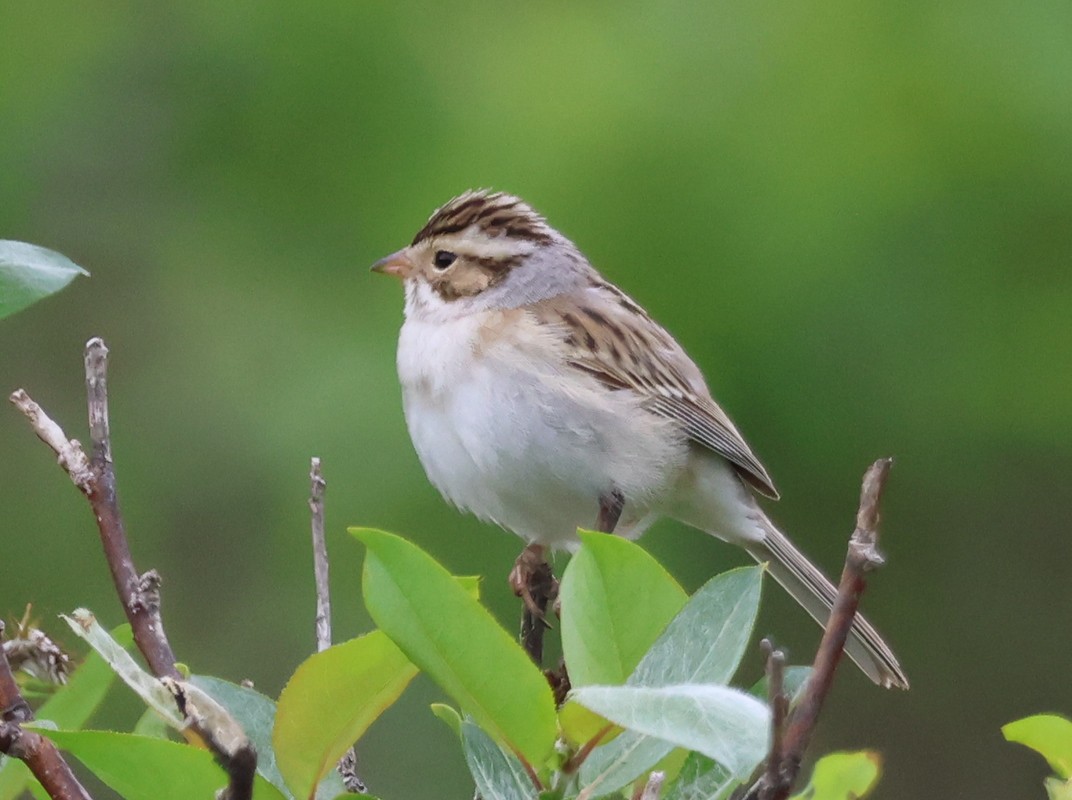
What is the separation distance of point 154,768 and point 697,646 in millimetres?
370

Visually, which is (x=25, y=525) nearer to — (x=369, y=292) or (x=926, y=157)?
(x=369, y=292)

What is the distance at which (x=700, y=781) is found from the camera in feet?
3.83

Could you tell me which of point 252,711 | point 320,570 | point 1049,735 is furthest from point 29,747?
point 1049,735

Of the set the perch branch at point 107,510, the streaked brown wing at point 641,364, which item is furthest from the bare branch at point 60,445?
the streaked brown wing at point 641,364

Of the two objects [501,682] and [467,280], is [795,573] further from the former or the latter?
[501,682]

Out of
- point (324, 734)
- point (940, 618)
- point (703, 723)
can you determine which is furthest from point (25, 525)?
point (703, 723)

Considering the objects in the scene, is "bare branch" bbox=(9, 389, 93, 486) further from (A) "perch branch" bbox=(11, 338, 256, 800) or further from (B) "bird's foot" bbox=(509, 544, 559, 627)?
(B) "bird's foot" bbox=(509, 544, 559, 627)

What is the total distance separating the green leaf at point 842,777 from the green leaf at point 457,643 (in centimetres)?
19

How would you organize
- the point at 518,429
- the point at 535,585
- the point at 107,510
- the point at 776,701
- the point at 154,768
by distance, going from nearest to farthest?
the point at 776,701 → the point at 154,768 → the point at 107,510 → the point at 535,585 → the point at 518,429

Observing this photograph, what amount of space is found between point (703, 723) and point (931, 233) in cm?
355

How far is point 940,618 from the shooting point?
4617mm

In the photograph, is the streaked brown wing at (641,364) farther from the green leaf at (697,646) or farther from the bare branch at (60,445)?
the green leaf at (697,646)

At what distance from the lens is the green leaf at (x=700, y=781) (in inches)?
45.0

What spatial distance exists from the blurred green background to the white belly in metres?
0.96
